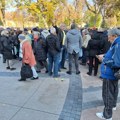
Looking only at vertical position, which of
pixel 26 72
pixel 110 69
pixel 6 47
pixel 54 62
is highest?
pixel 6 47

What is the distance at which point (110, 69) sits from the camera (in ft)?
12.6

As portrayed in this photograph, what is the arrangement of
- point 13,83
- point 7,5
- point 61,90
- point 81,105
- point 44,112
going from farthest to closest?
point 7,5 < point 13,83 < point 61,90 < point 81,105 < point 44,112

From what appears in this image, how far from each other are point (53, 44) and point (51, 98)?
2.20 m

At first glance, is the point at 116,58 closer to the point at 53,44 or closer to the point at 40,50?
the point at 53,44

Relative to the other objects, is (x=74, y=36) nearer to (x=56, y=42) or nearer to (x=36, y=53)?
(x=56, y=42)

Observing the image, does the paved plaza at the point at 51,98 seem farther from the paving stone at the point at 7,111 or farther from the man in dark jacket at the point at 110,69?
the man in dark jacket at the point at 110,69

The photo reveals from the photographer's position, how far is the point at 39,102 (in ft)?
16.5

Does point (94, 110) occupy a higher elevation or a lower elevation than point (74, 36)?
lower

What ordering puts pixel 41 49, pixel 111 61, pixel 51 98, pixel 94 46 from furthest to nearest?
pixel 41 49 < pixel 94 46 < pixel 51 98 < pixel 111 61

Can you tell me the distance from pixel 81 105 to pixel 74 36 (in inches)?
114

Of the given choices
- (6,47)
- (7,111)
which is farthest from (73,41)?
(7,111)

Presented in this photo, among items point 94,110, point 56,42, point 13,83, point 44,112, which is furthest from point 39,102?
point 56,42

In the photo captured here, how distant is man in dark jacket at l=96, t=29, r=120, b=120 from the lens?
3.57 meters

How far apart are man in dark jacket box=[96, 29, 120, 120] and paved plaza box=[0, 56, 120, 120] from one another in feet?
1.58
